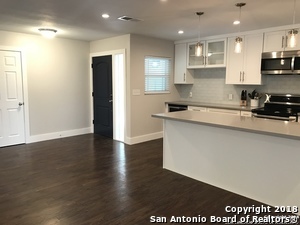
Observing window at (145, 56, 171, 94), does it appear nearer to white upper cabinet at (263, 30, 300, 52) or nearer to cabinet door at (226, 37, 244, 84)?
cabinet door at (226, 37, 244, 84)

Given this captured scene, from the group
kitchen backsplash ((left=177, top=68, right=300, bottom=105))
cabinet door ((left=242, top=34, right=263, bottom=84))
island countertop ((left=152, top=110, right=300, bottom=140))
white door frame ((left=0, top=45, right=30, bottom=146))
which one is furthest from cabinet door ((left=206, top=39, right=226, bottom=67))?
white door frame ((left=0, top=45, right=30, bottom=146))

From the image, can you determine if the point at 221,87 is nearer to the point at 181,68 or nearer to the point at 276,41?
the point at 181,68

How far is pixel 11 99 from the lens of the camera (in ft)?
17.0

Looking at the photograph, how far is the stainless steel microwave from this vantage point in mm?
4191

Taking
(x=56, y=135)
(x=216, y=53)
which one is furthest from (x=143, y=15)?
(x=56, y=135)

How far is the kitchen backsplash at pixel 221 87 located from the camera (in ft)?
15.4

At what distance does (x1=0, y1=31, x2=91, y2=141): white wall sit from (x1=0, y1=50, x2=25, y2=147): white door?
0.61 ft

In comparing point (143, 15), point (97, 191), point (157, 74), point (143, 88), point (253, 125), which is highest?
point (143, 15)

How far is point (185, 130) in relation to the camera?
3.63 m

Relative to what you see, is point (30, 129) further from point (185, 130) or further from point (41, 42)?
point (185, 130)

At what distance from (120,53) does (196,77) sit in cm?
202

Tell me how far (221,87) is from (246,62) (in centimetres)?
94

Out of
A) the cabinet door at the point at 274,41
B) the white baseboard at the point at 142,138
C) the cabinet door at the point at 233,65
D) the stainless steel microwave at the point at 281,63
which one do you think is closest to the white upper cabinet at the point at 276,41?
the cabinet door at the point at 274,41

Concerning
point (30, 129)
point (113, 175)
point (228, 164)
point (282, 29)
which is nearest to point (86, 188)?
point (113, 175)
